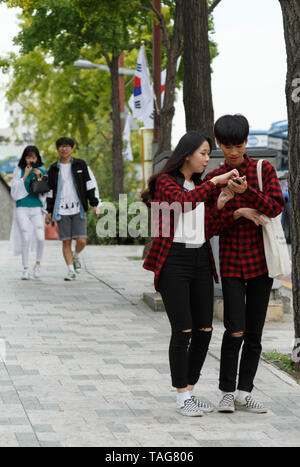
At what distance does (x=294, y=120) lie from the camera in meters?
6.21

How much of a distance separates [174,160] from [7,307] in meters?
4.75

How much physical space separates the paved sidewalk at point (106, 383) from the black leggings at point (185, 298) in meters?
0.34

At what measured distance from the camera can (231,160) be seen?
198 inches

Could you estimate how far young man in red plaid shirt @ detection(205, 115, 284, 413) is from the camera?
4930 millimetres

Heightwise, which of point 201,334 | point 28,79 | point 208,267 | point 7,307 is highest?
point 28,79

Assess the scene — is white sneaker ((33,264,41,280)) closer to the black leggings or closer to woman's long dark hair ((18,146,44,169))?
woman's long dark hair ((18,146,44,169))

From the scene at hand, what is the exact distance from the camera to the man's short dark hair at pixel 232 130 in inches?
192

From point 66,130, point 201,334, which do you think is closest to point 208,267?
point 201,334

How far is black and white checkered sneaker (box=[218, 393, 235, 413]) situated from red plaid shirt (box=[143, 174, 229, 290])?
0.77 meters

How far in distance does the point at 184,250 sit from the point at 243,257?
342mm

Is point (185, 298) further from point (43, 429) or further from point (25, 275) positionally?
point (25, 275)

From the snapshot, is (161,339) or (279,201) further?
(161,339)

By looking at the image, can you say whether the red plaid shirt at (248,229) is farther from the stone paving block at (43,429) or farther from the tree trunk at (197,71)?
the tree trunk at (197,71)
